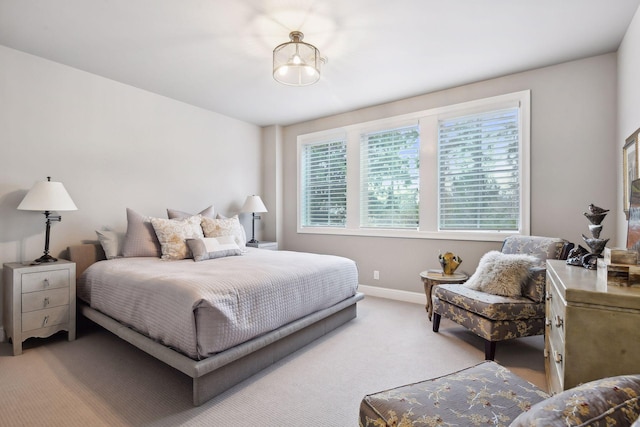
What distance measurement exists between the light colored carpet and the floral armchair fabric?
Answer: 28.9 inches

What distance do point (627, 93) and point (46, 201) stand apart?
4.79 m

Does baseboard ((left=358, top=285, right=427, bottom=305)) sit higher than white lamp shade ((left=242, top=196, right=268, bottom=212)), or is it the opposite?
white lamp shade ((left=242, top=196, right=268, bottom=212))

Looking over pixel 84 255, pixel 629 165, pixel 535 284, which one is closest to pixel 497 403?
pixel 535 284

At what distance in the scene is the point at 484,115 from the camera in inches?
135

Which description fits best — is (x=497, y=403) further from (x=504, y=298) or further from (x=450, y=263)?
(x=450, y=263)

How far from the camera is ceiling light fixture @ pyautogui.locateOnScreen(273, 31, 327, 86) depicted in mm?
2393

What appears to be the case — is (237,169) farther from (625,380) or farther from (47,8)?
(625,380)

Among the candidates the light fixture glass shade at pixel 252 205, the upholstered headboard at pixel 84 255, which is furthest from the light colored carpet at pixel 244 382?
the light fixture glass shade at pixel 252 205

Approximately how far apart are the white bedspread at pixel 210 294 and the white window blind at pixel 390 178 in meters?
1.33

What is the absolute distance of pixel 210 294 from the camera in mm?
1872

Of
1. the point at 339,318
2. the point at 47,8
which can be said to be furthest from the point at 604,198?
the point at 47,8

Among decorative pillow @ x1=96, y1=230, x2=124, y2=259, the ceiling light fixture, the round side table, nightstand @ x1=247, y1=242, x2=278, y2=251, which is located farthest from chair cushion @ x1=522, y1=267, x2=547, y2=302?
decorative pillow @ x1=96, y1=230, x2=124, y2=259

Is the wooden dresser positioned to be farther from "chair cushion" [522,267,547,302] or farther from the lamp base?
the lamp base

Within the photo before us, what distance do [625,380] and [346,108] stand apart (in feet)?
13.0
